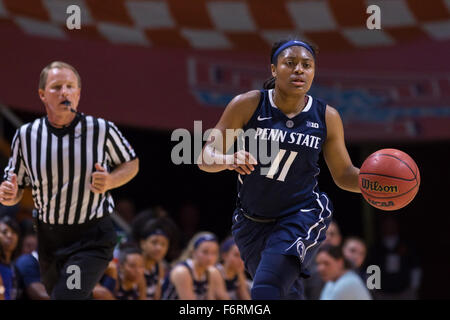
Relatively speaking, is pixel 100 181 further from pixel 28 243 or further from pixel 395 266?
pixel 395 266

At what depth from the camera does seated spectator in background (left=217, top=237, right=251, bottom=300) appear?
7.19 metres

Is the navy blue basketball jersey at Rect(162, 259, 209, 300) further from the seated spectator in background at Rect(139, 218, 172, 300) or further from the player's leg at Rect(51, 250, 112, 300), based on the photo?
the player's leg at Rect(51, 250, 112, 300)

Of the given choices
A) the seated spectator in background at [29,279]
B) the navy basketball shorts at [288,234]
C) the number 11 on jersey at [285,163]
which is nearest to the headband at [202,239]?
the seated spectator in background at [29,279]

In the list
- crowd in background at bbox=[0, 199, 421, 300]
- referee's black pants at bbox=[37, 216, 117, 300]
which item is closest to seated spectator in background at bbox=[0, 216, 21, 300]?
crowd in background at bbox=[0, 199, 421, 300]

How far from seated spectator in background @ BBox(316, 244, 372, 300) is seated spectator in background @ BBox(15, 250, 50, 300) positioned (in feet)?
7.38

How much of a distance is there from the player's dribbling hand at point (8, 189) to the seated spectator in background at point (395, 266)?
563 centimetres

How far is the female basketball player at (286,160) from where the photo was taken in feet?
12.6

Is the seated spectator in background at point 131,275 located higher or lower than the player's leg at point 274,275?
higher

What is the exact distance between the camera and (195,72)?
7.84 m

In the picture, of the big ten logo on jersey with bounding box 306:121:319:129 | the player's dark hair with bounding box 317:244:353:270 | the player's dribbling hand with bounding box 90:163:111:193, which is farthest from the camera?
the player's dark hair with bounding box 317:244:353:270

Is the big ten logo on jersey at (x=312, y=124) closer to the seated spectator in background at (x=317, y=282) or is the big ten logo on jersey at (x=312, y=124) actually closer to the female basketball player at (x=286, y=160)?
the female basketball player at (x=286, y=160)

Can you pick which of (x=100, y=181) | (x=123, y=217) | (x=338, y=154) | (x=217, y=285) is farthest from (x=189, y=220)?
(x=338, y=154)

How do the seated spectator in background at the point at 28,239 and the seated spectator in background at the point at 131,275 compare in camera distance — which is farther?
the seated spectator in background at the point at 28,239

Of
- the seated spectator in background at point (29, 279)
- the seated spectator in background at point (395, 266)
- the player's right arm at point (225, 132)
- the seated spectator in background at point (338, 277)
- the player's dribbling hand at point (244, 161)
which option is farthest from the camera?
the seated spectator in background at point (395, 266)
